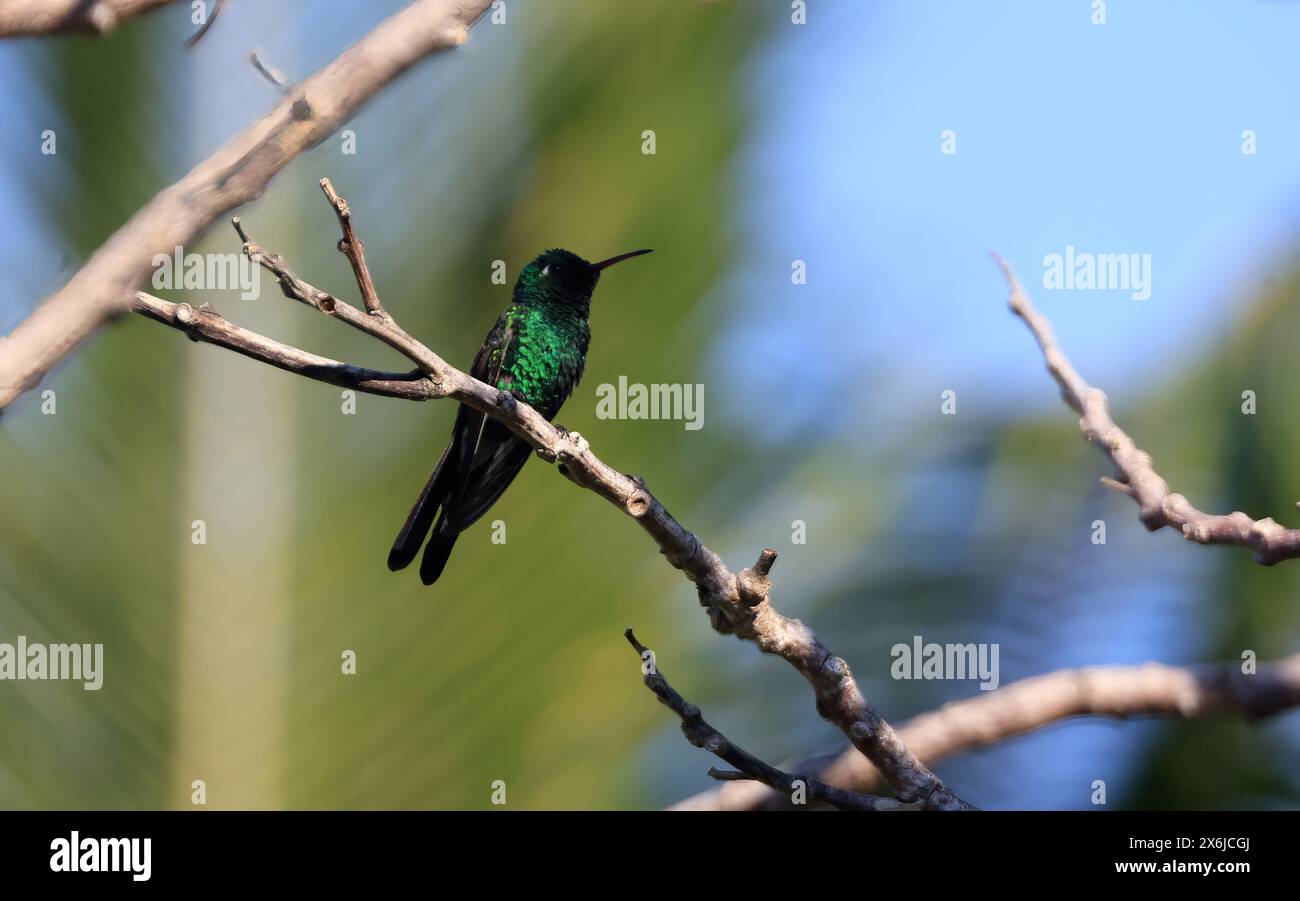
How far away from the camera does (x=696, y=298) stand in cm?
267

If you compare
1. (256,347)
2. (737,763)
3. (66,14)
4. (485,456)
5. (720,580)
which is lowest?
(737,763)

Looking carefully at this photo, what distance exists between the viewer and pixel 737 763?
7.83 ft

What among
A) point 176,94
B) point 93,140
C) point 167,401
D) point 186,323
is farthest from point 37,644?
point 176,94

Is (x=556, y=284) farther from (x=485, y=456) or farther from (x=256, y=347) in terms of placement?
(x=256, y=347)

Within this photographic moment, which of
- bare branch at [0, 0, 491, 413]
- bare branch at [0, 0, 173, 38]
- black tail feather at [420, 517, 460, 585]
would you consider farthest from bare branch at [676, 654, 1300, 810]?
bare branch at [0, 0, 173, 38]

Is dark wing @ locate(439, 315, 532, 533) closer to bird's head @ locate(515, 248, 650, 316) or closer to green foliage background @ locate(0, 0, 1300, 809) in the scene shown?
bird's head @ locate(515, 248, 650, 316)

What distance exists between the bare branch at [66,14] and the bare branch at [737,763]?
2.05 metres

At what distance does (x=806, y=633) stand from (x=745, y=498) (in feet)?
1.22

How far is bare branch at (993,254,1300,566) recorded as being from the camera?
244cm

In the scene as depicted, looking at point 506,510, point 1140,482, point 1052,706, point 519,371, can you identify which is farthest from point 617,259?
point 1052,706

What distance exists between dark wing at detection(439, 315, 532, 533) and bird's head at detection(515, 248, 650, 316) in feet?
0.40

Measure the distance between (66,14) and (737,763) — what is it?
254 centimetres
